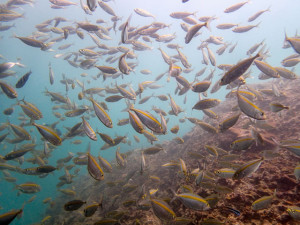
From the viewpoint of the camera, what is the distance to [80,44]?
57031mm

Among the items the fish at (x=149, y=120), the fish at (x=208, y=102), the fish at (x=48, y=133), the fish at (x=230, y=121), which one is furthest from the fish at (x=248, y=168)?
the fish at (x=48, y=133)

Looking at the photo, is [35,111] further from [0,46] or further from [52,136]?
[0,46]

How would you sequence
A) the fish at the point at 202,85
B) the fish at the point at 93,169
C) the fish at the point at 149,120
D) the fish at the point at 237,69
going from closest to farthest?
the fish at the point at 237,69, the fish at the point at 149,120, the fish at the point at 93,169, the fish at the point at 202,85

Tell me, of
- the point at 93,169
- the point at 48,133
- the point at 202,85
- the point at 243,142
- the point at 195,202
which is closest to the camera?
the point at 195,202

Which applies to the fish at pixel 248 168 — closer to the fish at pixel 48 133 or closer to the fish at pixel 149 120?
the fish at pixel 149 120

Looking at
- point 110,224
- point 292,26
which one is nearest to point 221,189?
point 110,224

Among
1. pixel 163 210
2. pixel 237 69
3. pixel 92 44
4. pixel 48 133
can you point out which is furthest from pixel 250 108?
pixel 92 44

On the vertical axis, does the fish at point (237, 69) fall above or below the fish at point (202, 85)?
above

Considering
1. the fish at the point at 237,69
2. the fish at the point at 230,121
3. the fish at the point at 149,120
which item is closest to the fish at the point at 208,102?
the fish at the point at 230,121

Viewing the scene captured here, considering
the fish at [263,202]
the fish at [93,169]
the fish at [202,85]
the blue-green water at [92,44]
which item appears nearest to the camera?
the fish at [263,202]

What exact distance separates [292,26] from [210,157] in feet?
550

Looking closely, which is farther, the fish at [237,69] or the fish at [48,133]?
the fish at [48,133]

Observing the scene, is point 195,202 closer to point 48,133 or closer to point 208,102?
point 208,102

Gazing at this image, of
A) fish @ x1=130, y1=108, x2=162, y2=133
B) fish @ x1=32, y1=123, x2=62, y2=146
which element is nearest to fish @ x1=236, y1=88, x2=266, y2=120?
fish @ x1=130, y1=108, x2=162, y2=133
